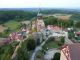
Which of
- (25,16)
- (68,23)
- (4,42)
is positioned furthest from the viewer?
(25,16)

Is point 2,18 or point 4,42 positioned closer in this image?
point 4,42

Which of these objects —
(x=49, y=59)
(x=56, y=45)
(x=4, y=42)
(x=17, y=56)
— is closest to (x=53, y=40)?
(x=56, y=45)

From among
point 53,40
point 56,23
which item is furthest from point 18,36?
point 56,23

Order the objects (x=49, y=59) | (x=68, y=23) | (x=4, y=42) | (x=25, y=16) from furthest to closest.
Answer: (x=25, y=16), (x=68, y=23), (x=4, y=42), (x=49, y=59)

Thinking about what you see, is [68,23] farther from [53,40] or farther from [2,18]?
[2,18]

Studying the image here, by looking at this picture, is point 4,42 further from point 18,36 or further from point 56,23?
point 56,23

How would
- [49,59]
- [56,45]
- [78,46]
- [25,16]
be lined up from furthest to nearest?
[25,16] < [56,45] < [49,59] < [78,46]

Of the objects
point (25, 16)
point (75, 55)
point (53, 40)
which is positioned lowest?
point (25, 16)

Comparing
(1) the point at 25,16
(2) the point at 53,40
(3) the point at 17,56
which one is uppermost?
(3) the point at 17,56

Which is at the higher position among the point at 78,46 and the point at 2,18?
the point at 78,46
